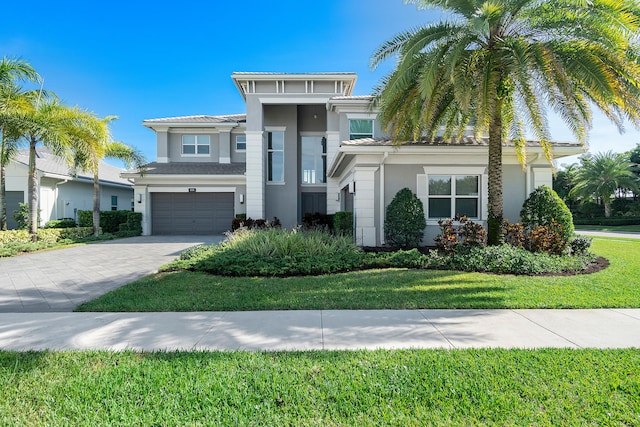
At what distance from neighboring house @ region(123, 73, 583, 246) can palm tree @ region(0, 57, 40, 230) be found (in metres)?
5.37

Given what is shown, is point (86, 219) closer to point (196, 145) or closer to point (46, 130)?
point (46, 130)

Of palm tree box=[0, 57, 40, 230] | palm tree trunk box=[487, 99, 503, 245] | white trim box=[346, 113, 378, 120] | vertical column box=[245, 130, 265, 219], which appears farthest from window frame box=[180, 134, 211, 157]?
palm tree trunk box=[487, 99, 503, 245]

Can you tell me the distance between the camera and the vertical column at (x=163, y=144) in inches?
816

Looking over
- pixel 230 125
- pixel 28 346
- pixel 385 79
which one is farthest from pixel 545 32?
pixel 230 125

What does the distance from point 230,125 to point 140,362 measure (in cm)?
1903

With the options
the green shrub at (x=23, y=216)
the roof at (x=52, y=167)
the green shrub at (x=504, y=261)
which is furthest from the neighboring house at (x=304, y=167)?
the roof at (x=52, y=167)

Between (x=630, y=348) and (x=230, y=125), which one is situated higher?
(x=230, y=125)

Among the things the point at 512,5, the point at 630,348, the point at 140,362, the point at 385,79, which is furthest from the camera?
the point at 385,79

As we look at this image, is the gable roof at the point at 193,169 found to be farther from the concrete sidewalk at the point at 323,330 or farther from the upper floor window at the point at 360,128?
the concrete sidewalk at the point at 323,330

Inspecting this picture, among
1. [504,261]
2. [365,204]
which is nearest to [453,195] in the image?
[365,204]

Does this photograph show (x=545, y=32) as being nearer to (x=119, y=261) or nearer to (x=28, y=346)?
(x=28, y=346)

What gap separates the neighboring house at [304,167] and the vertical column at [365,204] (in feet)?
0.11

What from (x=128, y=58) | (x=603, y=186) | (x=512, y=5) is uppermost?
(x=128, y=58)

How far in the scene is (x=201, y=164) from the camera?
21.0m
